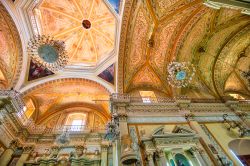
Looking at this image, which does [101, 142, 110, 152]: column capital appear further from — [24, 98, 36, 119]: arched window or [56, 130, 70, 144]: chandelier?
[24, 98, 36, 119]: arched window

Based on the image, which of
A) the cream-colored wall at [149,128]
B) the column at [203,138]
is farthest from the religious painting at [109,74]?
the column at [203,138]

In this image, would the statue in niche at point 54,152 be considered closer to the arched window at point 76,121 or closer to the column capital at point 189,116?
the arched window at point 76,121

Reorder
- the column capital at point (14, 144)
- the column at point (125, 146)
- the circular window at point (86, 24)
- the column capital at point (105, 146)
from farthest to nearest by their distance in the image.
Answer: the circular window at point (86, 24), the column capital at point (105, 146), the column capital at point (14, 144), the column at point (125, 146)

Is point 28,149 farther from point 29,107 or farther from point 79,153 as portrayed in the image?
point 29,107

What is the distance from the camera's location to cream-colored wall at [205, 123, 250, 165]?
24.8 ft

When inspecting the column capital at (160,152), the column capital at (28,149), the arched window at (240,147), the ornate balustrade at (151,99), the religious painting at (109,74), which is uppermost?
the religious painting at (109,74)

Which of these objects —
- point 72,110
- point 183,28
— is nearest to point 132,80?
point 183,28

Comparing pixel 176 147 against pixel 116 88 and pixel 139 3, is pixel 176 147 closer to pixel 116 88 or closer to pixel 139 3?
pixel 116 88

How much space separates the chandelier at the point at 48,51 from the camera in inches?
347

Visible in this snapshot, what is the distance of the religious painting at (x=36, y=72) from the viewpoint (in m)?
10.6

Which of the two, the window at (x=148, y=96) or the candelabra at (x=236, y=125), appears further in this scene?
the window at (x=148, y=96)

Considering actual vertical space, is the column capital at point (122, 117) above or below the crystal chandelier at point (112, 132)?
above

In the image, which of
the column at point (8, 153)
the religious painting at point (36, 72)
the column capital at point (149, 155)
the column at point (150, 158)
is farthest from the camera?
the religious painting at point (36, 72)

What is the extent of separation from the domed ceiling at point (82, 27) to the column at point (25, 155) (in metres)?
6.17
